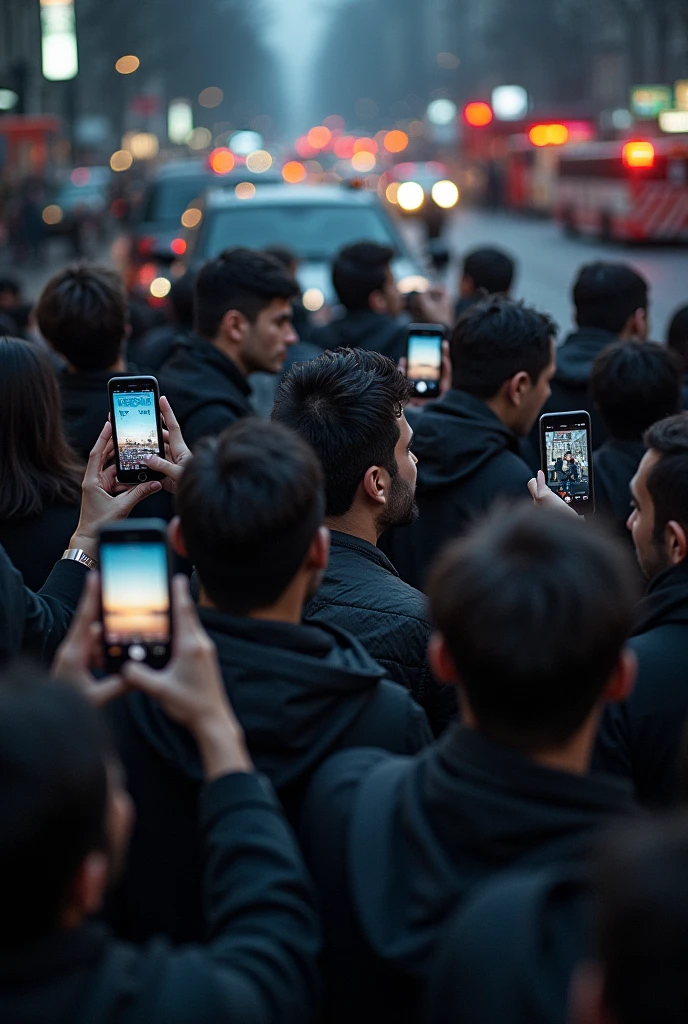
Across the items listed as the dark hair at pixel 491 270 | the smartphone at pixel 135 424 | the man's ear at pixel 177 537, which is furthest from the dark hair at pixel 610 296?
the man's ear at pixel 177 537

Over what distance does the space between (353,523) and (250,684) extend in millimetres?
1258

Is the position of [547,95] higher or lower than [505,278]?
higher

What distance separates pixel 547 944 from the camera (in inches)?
66.7

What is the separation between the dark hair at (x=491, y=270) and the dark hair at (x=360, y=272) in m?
0.90

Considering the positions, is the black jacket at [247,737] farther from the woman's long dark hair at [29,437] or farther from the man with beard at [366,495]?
the woman's long dark hair at [29,437]

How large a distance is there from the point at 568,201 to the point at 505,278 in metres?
29.8

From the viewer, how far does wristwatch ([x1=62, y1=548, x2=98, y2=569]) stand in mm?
3453

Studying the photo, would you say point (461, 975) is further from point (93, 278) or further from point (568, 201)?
point (568, 201)

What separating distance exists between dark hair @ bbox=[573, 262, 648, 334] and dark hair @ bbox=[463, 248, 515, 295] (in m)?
1.93

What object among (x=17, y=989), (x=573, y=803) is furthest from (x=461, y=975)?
(x=17, y=989)

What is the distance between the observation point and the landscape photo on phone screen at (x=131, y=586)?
7.23 ft

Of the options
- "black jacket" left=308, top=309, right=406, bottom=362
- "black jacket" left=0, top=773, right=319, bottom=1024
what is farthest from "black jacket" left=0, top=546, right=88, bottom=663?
"black jacket" left=308, top=309, right=406, bottom=362

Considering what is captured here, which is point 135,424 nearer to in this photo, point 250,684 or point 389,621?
point 389,621

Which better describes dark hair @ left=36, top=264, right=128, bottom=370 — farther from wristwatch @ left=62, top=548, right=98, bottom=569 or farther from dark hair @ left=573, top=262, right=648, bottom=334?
dark hair @ left=573, top=262, right=648, bottom=334
